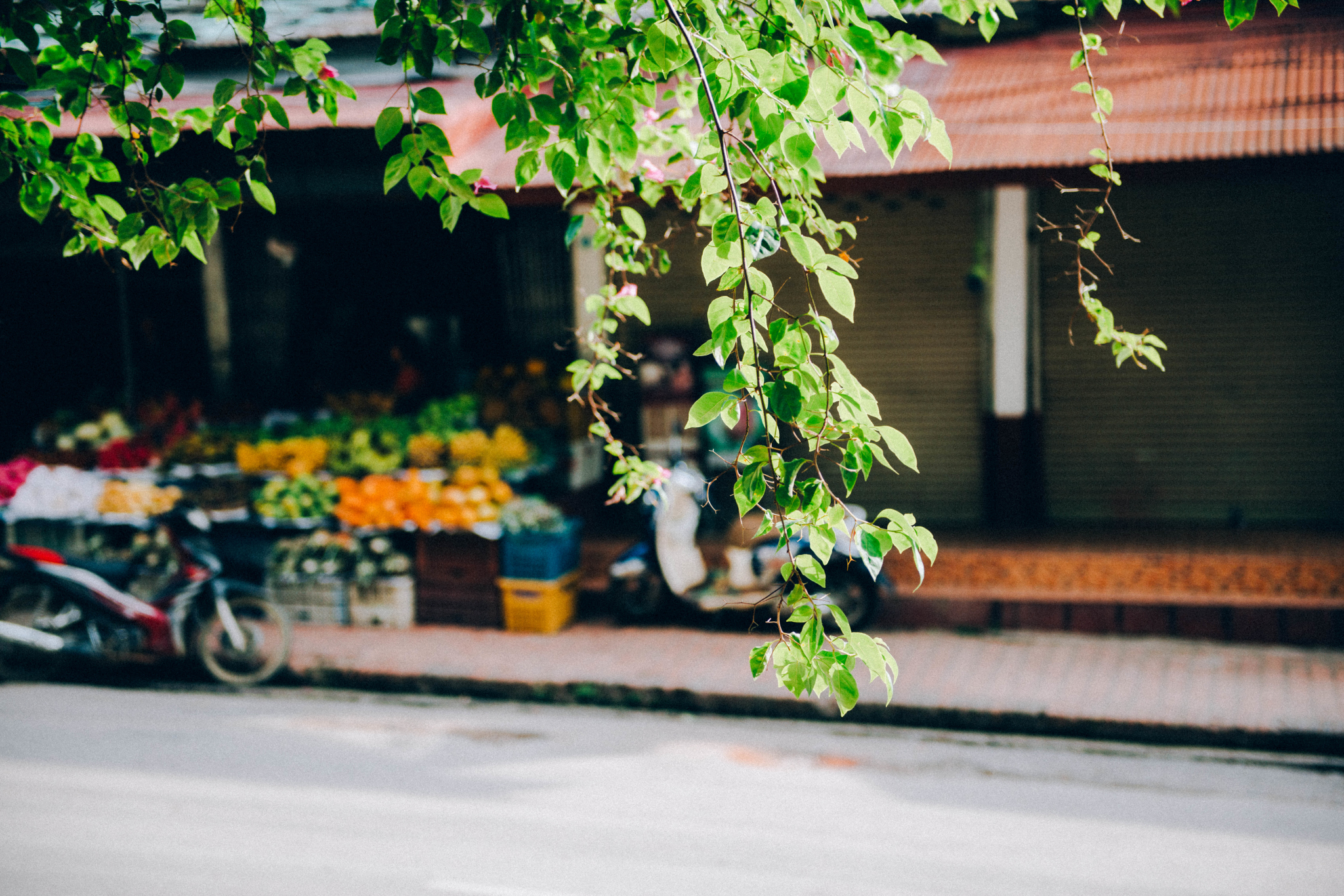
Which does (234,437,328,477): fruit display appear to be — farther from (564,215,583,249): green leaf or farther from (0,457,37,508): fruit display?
(564,215,583,249): green leaf

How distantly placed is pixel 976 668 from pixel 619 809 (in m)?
2.86

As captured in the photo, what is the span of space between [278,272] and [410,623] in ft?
14.8

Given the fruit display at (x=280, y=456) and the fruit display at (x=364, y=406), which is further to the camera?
the fruit display at (x=364, y=406)

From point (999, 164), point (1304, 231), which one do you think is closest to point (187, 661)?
point (999, 164)

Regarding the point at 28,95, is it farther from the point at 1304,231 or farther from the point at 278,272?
the point at 1304,231

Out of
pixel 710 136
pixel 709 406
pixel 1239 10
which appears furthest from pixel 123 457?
pixel 1239 10

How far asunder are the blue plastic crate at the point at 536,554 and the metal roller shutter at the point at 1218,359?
4.42 m

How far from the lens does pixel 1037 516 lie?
9125 millimetres

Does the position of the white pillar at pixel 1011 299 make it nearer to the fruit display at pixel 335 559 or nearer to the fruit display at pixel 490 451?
the fruit display at pixel 490 451

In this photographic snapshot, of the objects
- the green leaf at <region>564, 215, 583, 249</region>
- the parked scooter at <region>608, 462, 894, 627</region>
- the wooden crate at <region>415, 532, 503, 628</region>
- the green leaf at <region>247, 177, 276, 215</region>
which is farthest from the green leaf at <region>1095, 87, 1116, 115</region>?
the wooden crate at <region>415, 532, 503, 628</region>

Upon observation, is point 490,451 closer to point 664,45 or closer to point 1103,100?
point 1103,100

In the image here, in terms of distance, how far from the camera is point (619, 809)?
5.03m

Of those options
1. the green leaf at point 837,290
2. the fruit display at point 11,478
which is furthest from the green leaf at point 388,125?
the fruit display at point 11,478

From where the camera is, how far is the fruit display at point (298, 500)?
8195 millimetres
